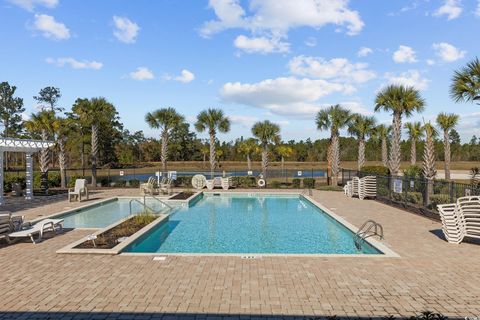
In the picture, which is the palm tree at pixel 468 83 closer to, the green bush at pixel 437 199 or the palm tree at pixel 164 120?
the green bush at pixel 437 199

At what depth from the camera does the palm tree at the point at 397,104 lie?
2036 cm

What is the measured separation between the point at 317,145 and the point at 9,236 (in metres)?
76.2

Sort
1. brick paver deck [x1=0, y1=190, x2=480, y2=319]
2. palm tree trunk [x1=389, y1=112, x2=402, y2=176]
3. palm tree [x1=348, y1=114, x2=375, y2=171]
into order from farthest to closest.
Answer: palm tree [x1=348, y1=114, x2=375, y2=171] → palm tree trunk [x1=389, y1=112, x2=402, y2=176] → brick paver deck [x1=0, y1=190, x2=480, y2=319]

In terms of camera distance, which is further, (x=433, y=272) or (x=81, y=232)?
(x=81, y=232)

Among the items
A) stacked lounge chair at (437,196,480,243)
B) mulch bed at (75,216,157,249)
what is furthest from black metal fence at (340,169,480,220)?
mulch bed at (75,216,157,249)

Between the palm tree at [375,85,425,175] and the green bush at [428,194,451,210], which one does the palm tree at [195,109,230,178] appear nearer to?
the palm tree at [375,85,425,175]

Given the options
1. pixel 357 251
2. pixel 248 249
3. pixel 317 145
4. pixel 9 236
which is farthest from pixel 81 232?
pixel 317 145

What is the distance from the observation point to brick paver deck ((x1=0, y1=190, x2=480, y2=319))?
4.86 metres

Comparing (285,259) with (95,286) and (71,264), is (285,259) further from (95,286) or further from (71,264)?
(71,264)

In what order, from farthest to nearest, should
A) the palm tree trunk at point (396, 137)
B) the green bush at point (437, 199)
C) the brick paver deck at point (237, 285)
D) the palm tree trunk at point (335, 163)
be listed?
1. the palm tree trunk at point (335, 163)
2. the palm tree trunk at point (396, 137)
3. the green bush at point (437, 199)
4. the brick paver deck at point (237, 285)

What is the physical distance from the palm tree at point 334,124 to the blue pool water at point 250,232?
939cm

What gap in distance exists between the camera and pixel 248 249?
9.65 m

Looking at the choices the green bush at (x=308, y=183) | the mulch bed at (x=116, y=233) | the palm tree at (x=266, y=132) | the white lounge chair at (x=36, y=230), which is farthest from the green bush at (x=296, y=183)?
the white lounge chair at (x=36, y=230)

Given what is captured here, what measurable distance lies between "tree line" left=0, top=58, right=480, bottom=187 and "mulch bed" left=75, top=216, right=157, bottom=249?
11.2m
